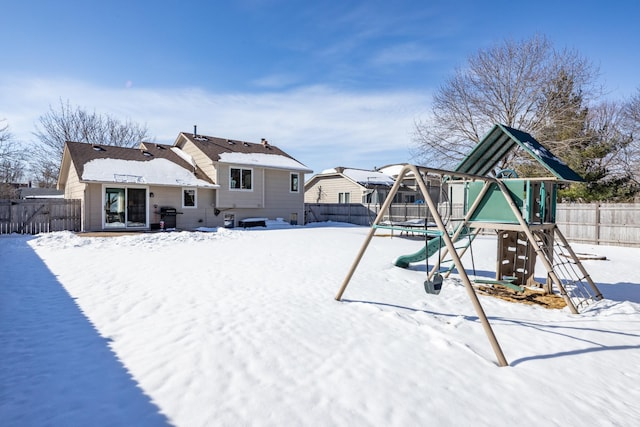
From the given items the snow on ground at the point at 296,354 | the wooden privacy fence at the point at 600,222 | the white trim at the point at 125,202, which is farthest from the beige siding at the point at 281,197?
the snow on ground at the point at 296,354

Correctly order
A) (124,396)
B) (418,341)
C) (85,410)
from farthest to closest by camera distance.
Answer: (418,341) → (124,396) → (85,410)

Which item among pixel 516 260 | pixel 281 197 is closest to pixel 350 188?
pixel 281 197

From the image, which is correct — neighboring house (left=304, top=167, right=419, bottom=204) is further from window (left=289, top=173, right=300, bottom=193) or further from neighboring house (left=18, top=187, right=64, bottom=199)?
neighboring house (left=18, top=187, right=64, bottom=199)

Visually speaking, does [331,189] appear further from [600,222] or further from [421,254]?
[421,254]

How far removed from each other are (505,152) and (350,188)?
79.3ft

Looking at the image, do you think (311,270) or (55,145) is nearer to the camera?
(311,270)

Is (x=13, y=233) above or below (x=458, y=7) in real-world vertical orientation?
below

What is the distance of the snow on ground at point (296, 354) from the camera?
284cm

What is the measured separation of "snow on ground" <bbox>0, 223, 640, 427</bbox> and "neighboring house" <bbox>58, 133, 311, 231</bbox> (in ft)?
33.0

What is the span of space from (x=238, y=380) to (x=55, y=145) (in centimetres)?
3795

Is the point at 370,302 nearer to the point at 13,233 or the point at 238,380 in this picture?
the point at 238,380

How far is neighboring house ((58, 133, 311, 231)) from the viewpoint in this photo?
669 inches

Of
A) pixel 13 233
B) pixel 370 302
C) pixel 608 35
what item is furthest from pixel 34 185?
pixel 608 35

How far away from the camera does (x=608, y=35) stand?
15.3 meters
